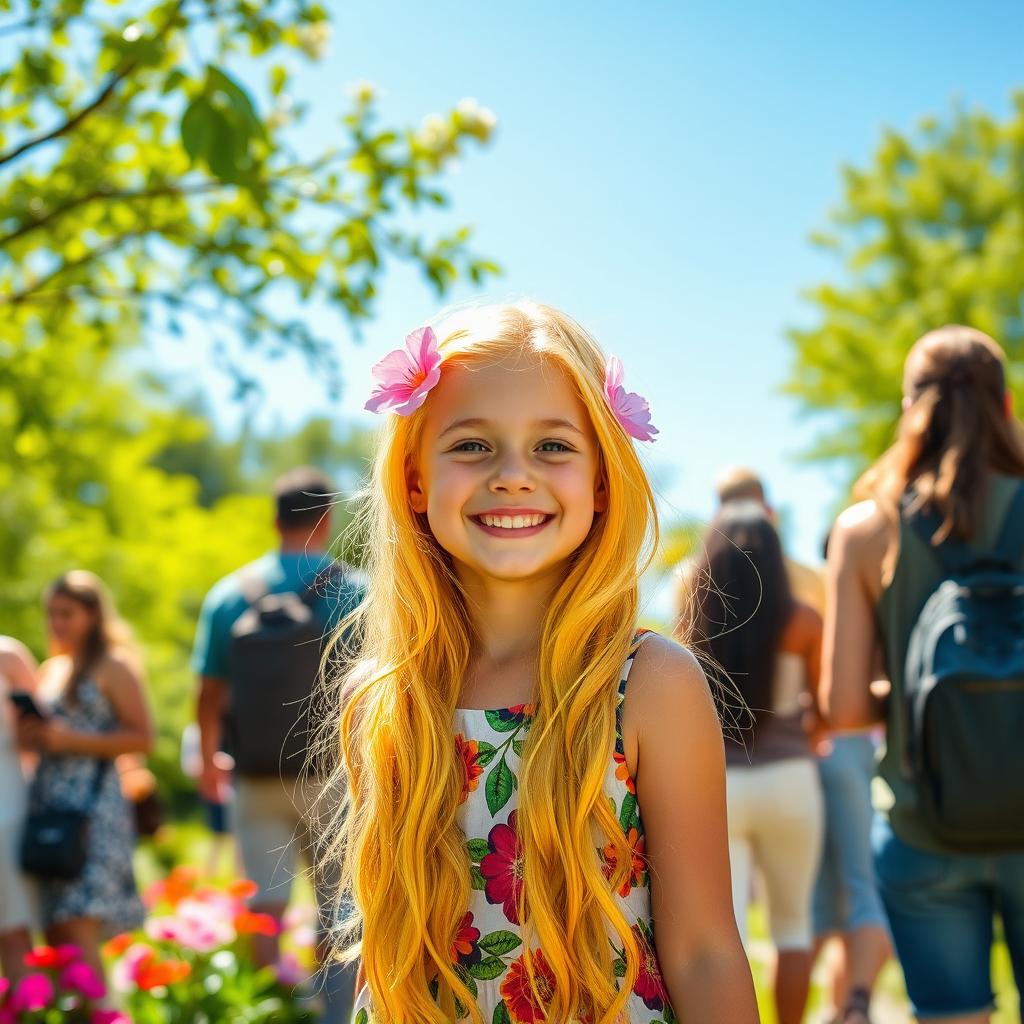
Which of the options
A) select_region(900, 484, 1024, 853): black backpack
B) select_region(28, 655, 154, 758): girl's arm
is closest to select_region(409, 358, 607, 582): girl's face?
select_region(900, 484, 1024, 853): black backpack

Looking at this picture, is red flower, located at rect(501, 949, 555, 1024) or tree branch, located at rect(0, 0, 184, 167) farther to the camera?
tree branch, located at rect(0, 0, 184, 167)

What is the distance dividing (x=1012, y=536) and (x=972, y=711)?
41 cm

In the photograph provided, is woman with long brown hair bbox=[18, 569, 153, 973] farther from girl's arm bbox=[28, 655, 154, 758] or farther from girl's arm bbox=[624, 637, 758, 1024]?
girl's arm bbox=[624, 637, 758, 1024]

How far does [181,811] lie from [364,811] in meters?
15.6

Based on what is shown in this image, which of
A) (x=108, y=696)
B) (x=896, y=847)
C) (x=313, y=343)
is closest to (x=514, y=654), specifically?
(x=896, y=847)

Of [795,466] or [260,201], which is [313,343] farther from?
[795,466]

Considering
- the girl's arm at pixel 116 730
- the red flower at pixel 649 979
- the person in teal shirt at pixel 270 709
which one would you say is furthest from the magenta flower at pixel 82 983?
the red flower at pixel 649 979

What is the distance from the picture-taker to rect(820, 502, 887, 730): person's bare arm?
2.69 metres

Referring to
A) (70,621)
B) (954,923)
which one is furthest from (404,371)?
(70,621)

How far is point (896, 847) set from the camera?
2.57m

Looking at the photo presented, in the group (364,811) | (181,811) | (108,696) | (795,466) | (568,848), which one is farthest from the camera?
(795,466)

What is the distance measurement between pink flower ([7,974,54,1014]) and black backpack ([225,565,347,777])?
1.03 m

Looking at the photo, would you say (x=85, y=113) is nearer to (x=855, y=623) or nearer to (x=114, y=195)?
(x=114, y=195)

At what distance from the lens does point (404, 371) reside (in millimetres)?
1837
